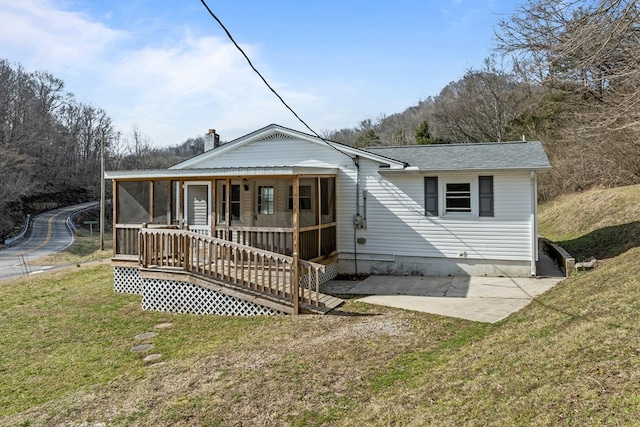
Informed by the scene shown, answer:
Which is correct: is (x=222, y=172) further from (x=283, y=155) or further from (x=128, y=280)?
(x=128, y=280)

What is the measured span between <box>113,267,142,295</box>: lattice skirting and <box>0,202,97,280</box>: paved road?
10.3 meters

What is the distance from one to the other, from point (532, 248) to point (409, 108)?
41.5 metres

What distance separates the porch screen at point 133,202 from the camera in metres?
10.7

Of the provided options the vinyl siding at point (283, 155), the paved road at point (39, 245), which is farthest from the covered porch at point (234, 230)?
the paved road at point (39, 245)

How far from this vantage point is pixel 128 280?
10.7m

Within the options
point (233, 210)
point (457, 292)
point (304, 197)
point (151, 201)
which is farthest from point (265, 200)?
point (457, 292)

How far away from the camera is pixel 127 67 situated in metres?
7.64

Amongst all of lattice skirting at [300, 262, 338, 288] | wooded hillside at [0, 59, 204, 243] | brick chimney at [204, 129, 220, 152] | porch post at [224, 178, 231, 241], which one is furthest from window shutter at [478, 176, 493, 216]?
wooded hillside at [0, 59, 204, 243]

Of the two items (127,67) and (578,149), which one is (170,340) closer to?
(127,67)

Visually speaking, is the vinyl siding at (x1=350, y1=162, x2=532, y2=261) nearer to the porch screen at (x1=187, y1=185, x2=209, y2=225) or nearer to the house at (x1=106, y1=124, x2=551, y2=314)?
the house at (x1=106, y1=124, x2=551, y2=314)

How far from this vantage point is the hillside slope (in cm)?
1203

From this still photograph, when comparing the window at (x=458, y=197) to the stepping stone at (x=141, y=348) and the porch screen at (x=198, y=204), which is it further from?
the stepping stone at (x=141, y=348)

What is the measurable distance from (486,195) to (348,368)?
7193mm

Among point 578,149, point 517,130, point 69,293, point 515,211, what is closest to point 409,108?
point 517,130
